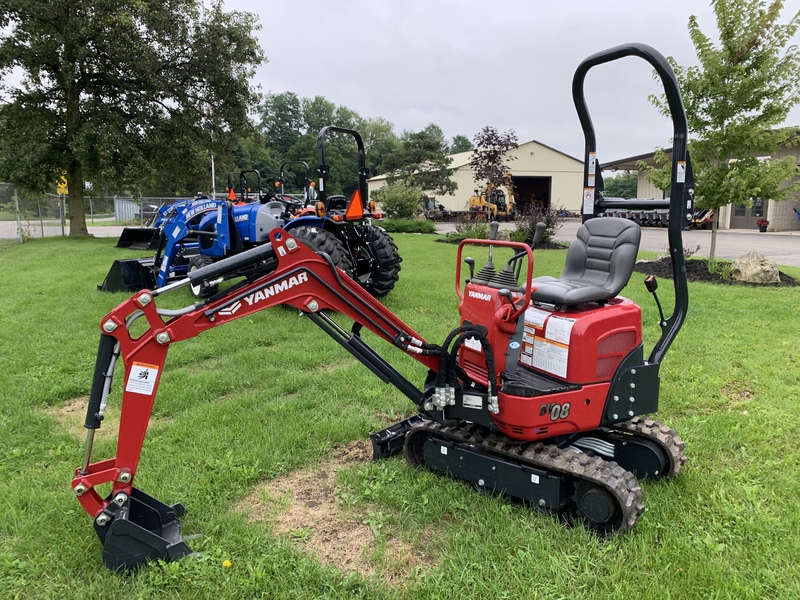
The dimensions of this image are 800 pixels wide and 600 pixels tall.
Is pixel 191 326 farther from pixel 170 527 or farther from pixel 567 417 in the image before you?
pixel 567 417

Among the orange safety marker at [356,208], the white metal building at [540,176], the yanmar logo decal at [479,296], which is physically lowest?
the yanmar logo decal at [479,296]

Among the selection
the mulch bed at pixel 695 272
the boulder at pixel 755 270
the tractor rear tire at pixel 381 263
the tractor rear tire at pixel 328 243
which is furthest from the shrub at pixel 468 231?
the tractor rear tire at pixel 328 243

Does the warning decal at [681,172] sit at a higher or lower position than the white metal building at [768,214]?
lower

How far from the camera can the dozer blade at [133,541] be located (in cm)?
286

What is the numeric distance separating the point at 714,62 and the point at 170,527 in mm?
12550

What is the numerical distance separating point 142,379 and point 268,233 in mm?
6362

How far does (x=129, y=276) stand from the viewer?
10.0m

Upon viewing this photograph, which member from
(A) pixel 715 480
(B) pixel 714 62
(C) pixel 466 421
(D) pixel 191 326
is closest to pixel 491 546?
(C) pixel 466 421

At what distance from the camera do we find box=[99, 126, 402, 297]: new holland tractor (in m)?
8.30

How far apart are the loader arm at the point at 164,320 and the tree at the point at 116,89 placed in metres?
19.0

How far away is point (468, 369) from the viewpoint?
3.79 meters

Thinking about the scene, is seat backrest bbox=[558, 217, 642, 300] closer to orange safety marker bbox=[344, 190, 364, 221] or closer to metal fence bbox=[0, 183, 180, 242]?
orange safety marker bbox=[344, 190, 364, 221]

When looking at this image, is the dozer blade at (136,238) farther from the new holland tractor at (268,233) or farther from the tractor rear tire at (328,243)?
the tractor rear tire at (328,243)

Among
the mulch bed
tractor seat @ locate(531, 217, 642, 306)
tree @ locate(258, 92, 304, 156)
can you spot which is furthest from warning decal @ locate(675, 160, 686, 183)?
tree @ locate(258, 92, 304, 156)
